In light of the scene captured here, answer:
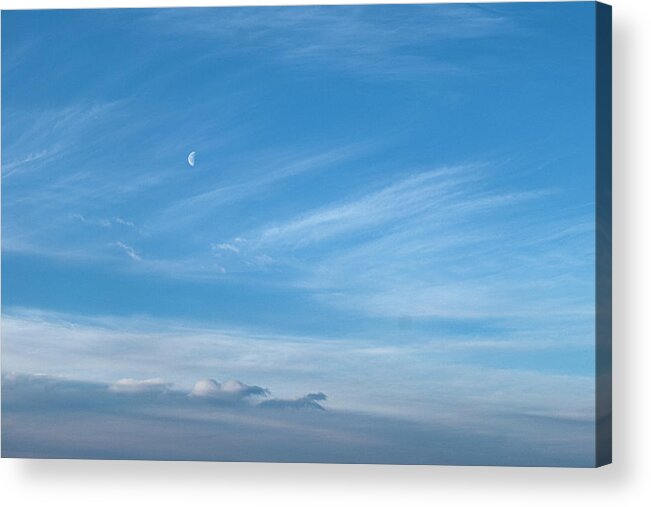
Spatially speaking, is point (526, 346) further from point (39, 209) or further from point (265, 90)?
point (39, 209)

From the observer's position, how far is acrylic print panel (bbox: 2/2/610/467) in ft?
36.3

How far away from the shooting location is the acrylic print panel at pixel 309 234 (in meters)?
11.1

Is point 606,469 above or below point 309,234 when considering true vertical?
below

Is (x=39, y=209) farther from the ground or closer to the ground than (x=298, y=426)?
farther from the ground

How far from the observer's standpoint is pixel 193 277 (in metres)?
11.4

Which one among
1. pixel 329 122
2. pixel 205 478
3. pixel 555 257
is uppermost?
pixel 329 122

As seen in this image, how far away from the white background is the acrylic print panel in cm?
17

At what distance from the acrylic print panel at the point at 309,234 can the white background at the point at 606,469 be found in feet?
0.57

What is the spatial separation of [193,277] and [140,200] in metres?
0.69

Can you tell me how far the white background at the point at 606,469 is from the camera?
36.7 ft

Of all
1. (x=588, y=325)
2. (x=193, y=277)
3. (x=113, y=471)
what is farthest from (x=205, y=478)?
(x=588, y=325)

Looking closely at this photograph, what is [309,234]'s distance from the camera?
11305mm

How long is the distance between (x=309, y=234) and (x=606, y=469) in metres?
2.75

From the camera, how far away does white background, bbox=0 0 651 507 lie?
11.2 meters
